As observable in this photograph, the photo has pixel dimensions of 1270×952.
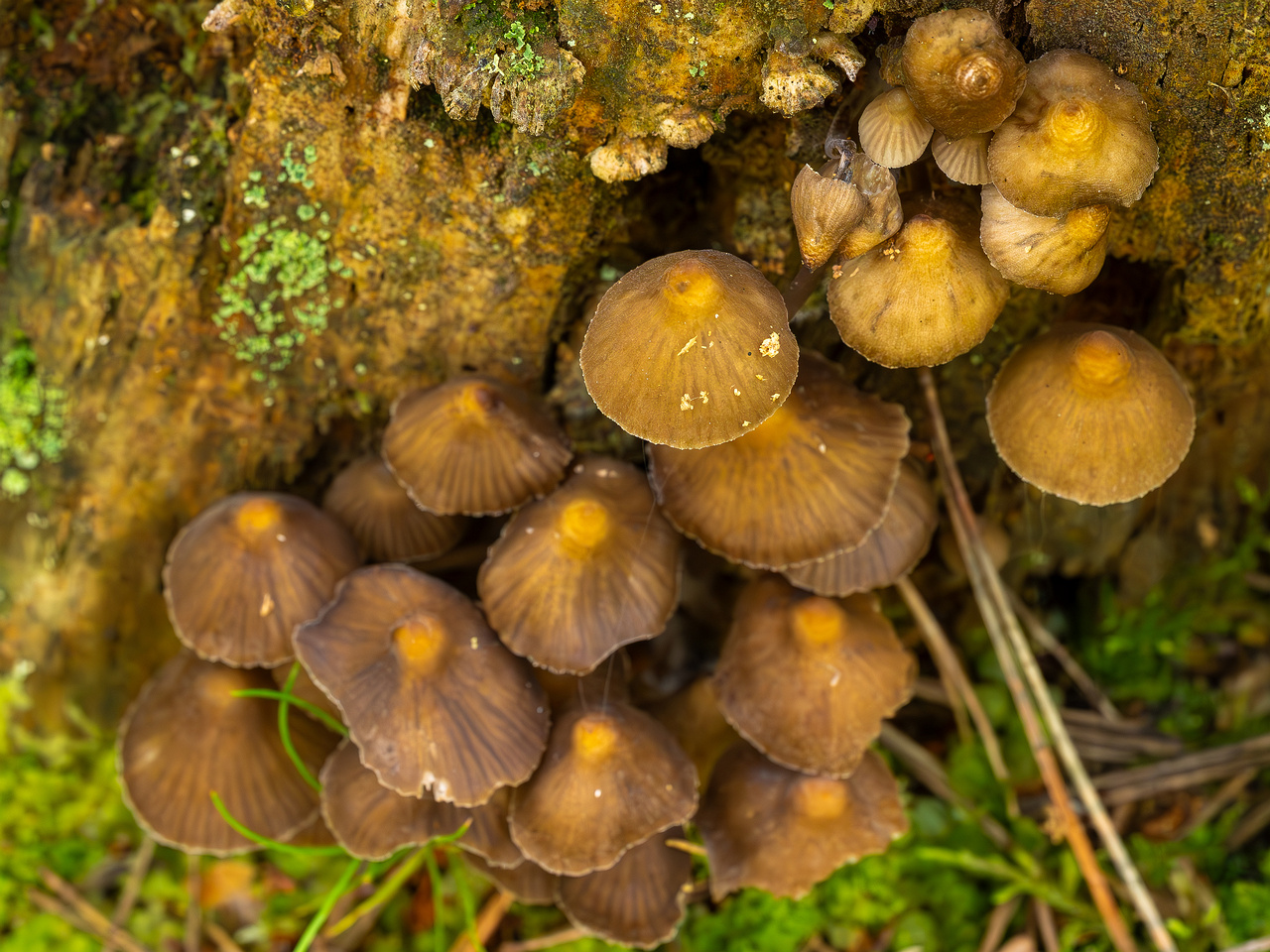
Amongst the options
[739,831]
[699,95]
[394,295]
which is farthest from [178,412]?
[739,831]

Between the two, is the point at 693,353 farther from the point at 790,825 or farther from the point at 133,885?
the point at 133,885

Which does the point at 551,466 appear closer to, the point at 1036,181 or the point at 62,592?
the point at 1036,181

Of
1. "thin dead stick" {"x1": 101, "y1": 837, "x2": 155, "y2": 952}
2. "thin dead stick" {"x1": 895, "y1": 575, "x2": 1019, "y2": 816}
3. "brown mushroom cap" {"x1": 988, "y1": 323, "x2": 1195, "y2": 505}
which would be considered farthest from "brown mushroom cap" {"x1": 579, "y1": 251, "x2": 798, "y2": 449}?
"thin dead stick" {"x1": 101, "y1": 837, "x2": 155, "y2": 952}

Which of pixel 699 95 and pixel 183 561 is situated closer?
pixel 699 95

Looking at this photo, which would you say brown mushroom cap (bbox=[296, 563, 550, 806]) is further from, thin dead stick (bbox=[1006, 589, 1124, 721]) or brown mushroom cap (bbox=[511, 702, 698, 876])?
thin dead stick (bbox=[1006, 589, 1124, 721])

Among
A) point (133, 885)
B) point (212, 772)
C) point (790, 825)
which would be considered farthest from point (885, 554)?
point (133, 885)

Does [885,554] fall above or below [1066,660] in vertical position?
above
